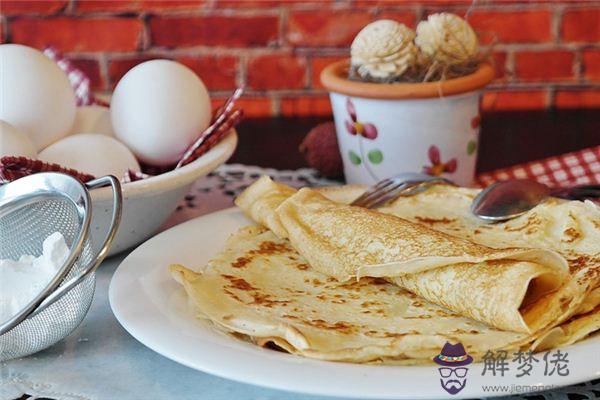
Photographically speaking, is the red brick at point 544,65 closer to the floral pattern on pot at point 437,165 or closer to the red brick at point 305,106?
the red brick at point 305,106

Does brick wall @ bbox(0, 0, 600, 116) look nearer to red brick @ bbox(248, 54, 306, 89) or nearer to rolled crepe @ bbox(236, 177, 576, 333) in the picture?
red brick @ bbox(248, 54, 306, 89)

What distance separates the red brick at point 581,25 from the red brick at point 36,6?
1268 mm

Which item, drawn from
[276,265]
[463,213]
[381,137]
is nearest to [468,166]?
[381,137]

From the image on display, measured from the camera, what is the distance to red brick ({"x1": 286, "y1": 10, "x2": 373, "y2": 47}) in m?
2.19

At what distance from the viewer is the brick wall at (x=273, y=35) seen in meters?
2.17

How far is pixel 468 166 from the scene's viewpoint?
1.32m

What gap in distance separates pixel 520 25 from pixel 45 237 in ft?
5.16

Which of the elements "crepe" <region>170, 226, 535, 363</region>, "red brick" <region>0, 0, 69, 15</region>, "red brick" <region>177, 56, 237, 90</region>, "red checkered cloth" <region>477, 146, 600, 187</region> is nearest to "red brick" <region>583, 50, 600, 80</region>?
"red checkered cloth" <region>477, 146, 600, 187</region>

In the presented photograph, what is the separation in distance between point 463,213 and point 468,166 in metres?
0.28

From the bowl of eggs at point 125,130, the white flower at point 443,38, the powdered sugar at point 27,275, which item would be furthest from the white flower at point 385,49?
the powdered sugar at point 27,275

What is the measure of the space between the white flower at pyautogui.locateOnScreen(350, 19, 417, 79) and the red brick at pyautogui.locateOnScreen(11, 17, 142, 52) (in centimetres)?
109

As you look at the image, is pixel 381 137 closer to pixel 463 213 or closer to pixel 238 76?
pixel 463 213

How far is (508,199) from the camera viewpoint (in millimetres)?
1051

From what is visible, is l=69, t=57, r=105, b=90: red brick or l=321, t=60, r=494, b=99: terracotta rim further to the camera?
l=69, t=57, r=105, b=90: red brick
